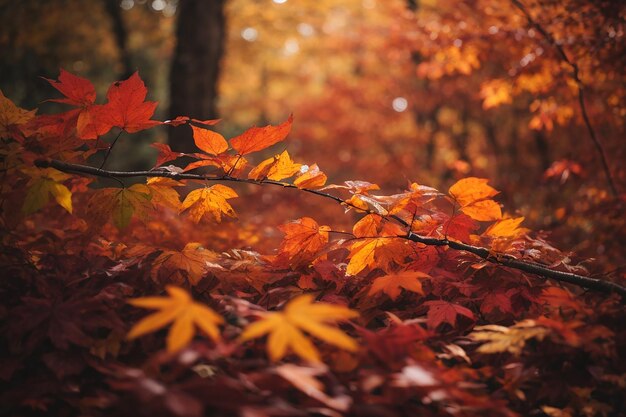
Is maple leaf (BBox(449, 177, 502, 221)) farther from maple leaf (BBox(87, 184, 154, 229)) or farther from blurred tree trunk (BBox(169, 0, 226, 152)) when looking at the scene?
blurred tree trunk (BBox(169, 0, 226, 152))

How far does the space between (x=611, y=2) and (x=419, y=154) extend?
8.38 m

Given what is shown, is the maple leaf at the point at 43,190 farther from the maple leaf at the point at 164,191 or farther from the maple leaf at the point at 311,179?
the maple leaf at the point at 311,179

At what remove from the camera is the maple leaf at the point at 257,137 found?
131 cm

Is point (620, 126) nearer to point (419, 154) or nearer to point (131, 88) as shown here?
point (131, 88)

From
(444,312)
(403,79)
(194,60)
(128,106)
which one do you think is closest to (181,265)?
(128,106)

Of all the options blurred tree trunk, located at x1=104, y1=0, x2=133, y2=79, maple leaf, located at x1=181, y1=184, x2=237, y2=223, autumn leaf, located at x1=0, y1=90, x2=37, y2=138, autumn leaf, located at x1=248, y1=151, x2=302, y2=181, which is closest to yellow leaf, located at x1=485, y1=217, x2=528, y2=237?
autumn leaf, located at x1=248, y1=151, x2=302, y2=181

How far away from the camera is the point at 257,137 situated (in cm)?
134

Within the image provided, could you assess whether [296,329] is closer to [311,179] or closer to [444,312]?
[444,312]

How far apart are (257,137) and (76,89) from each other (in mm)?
578

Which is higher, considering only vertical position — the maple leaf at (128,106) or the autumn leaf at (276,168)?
the maple leaf at (128,106)

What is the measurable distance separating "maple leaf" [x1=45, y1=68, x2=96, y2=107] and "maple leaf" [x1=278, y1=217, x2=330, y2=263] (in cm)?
74

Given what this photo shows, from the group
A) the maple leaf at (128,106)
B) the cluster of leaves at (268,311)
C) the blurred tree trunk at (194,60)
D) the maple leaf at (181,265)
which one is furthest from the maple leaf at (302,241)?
the blurred tree trunk at (194,60)

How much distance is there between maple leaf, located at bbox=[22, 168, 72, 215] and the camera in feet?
3.74

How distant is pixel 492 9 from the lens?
145 inches
